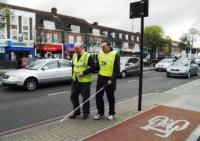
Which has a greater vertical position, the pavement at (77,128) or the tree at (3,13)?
the tree at (3,13)

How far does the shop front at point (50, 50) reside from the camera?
43925mm

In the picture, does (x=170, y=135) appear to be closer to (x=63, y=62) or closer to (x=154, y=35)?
(x=63, y=62)

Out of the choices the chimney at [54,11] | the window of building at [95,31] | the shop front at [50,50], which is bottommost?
the shop front at [50,50]

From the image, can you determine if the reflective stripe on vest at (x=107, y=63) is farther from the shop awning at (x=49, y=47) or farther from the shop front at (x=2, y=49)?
the shop awning at (x=49, y=47)

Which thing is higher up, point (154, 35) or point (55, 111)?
point (154, 35)

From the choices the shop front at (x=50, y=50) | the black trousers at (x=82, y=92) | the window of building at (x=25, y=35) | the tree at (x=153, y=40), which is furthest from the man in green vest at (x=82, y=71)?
the tree at (x=153, y=40)

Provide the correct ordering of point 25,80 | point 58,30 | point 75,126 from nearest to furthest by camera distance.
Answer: point 75,126, point 25,80, point 58,30

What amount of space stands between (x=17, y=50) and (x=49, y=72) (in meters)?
30.7

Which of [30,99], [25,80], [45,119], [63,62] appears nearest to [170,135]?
[45,119]

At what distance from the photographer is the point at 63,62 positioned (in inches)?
547

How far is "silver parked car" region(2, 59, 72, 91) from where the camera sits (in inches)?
463

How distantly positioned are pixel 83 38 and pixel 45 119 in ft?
163

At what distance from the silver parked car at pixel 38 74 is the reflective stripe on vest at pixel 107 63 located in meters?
6.52

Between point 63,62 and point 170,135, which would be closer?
point 170,135
